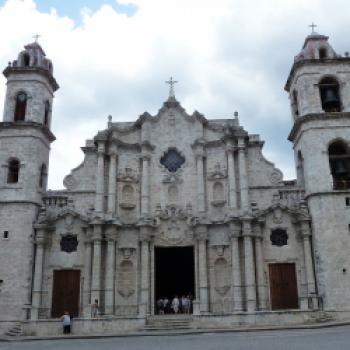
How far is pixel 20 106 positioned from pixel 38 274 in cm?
1059

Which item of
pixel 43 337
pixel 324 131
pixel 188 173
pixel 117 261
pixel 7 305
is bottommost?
pixel 43 337

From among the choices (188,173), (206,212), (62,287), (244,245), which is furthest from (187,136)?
(62,287)

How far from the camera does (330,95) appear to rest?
87.8ft

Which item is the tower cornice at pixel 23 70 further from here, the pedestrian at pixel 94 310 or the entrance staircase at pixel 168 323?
the entrance staircase at pixel 168 323

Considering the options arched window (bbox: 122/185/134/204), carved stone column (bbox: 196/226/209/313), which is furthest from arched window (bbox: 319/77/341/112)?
arched window (bbox: 122/185/134/204)

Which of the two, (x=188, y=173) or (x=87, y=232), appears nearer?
(x=87, y=232)

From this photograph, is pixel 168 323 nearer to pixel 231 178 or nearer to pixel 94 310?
pixel 94 310

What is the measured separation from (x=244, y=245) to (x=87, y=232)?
8.90 m

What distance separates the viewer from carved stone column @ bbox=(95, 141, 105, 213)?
26.2 metres

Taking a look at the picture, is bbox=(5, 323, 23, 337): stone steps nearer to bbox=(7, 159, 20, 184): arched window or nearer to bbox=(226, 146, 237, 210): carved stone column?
bbox=(7, 159, 20, 184): arched window

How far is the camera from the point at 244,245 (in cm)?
2475

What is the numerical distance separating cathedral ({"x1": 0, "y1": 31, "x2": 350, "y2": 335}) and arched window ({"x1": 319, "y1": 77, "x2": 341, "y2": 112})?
0.10 m

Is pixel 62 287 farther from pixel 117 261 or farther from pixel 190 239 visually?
pixel 190 239

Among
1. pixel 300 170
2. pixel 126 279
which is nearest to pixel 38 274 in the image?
pixel 126 279
